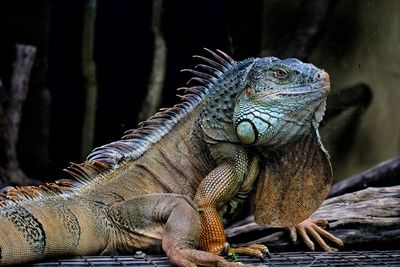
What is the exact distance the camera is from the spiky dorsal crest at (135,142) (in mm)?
3402

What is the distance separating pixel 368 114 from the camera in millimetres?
7266

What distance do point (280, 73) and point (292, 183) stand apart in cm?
60

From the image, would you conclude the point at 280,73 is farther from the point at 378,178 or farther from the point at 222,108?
the point at 378,178

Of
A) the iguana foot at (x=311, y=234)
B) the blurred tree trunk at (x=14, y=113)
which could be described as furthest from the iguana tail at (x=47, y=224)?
the blurred tree trunk at (x=14, y=113)

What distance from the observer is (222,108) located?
3.71 meters

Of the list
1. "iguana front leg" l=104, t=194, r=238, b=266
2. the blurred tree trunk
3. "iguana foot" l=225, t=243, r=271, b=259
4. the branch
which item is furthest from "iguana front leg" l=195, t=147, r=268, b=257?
the blurred tree trunk

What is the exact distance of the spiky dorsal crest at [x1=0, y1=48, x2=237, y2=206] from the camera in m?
3.40

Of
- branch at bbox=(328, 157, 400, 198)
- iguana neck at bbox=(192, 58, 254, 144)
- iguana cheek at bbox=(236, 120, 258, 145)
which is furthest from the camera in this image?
branch at bbox=(328, 157, 400, 198)

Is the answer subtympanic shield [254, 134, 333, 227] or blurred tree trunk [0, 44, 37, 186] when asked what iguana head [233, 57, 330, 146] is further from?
blurred tree trunk [0, 44, 37, 186]

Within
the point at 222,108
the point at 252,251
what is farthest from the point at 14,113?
the point at 252,251

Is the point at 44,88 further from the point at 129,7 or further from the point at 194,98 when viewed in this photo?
the point at 194,98

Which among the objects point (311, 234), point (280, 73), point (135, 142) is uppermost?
point (280, 73)

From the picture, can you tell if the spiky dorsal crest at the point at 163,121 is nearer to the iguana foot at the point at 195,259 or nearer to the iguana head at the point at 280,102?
the iguana head at the point at 280,102

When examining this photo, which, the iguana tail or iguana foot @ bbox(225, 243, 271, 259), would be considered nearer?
the iguana tail
